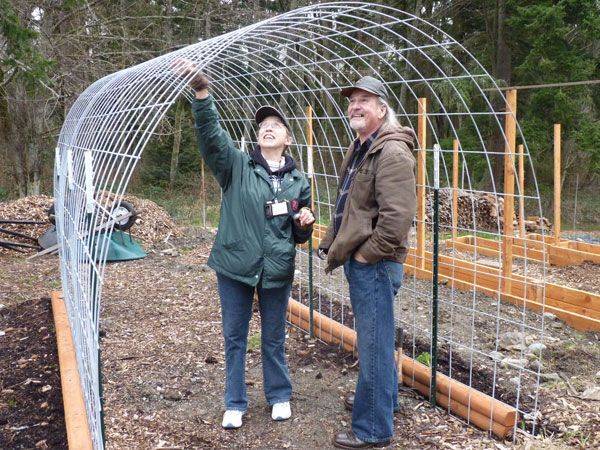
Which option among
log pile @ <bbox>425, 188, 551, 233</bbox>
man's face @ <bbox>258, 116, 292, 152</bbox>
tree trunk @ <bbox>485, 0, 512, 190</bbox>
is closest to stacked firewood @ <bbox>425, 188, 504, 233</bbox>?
log pile @ <bbox>425, 188, 551, 233</bbox>

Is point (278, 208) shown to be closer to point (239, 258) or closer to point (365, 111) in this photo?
point (239, 258)

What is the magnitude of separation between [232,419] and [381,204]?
1.46 metres

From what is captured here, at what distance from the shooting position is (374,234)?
99.7 inches

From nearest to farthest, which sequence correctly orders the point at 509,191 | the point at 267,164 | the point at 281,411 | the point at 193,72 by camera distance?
the point at 193,72 < the point at 267,164 < the point at 281,411 < the point at 509,191

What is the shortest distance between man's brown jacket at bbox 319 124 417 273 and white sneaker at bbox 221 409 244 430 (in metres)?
1.03

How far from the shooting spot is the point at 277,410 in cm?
317

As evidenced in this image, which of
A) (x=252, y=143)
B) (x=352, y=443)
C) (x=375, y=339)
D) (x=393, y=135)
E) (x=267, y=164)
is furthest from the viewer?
(x=252, y=143)

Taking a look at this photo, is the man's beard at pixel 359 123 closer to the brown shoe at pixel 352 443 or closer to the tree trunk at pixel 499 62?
the brown shoe at pixel 352 443

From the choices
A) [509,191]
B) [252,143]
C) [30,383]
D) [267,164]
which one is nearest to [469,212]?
[509,191]

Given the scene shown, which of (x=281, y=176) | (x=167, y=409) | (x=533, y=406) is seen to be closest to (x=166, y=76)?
(x=281, y=176)

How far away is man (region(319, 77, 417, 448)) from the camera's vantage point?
98.4 inches

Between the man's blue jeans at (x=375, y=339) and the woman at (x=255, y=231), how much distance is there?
40 cm

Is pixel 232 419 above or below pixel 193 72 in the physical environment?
below

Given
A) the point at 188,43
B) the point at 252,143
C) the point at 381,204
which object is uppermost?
the point at 188,43
